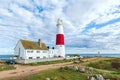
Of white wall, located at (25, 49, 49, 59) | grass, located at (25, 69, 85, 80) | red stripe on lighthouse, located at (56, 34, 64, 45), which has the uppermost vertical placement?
red stripe on lighthouse, located at (56, 34, 64, 45)

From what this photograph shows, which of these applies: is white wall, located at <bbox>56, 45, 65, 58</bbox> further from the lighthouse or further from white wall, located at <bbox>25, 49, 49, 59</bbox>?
white wall, located at <bbox>25, 49, 49, 59</bbox>

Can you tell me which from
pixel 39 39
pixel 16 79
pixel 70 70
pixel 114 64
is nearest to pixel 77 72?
pixel 70 70

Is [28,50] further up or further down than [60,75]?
further up

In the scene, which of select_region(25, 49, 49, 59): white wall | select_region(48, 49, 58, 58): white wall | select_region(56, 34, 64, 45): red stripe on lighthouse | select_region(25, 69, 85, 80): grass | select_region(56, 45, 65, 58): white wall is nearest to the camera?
select_region(25, 69, 85, 80): grass

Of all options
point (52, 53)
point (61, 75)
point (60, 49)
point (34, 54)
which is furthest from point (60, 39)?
point (61, 75)

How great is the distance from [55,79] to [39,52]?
33324 mm

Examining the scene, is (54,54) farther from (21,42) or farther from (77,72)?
(77,72)

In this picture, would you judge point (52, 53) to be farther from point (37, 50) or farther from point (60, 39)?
point (37, 50)

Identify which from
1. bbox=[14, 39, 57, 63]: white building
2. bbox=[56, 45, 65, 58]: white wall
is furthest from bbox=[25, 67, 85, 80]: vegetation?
bbox=[56, 45, 65, 58]: white wall

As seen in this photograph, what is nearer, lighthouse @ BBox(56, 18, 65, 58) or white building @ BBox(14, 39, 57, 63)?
white building @ BBox(14, 39, 57, 63)

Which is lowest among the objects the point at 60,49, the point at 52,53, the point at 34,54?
the point at 34,54

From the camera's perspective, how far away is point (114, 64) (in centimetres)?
4966

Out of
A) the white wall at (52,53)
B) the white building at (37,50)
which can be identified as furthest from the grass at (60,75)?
the white wall at (52,53)

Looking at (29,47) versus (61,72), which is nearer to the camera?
(61,72)
